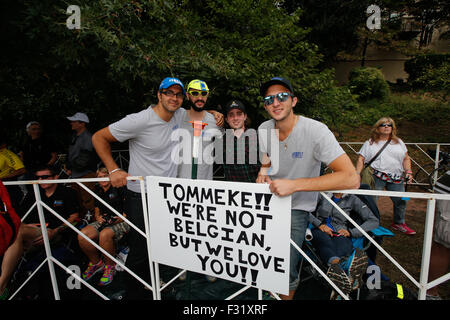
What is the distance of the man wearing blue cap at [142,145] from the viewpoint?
2.54m

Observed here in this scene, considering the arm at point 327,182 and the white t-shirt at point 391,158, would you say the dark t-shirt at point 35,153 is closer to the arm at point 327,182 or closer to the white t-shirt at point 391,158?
the arm at point 327,182

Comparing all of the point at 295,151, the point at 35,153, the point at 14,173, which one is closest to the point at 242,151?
the point at 295,151

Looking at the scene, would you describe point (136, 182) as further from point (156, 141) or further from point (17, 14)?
point (17, 14)

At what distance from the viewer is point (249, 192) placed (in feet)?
6.08

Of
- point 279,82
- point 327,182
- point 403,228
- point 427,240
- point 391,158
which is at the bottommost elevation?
point 403,228

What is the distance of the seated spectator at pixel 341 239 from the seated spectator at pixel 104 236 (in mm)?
2560

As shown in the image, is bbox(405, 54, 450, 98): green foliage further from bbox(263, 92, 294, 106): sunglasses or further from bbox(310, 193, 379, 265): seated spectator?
bbox(263, 92, 294, 106): sunglasses

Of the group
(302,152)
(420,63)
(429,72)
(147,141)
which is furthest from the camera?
(420,63)

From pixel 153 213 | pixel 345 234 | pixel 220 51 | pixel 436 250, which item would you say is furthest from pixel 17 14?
pixel 436 250

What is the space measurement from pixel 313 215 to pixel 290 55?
13.3 ft

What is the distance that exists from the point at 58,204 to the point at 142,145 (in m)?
1.74

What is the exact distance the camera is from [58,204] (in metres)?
3.37

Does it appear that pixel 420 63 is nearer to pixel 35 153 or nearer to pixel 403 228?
pixel 403 228

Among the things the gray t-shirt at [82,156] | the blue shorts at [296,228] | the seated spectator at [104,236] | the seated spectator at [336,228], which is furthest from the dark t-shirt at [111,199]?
the seated spectator at [336,228]
